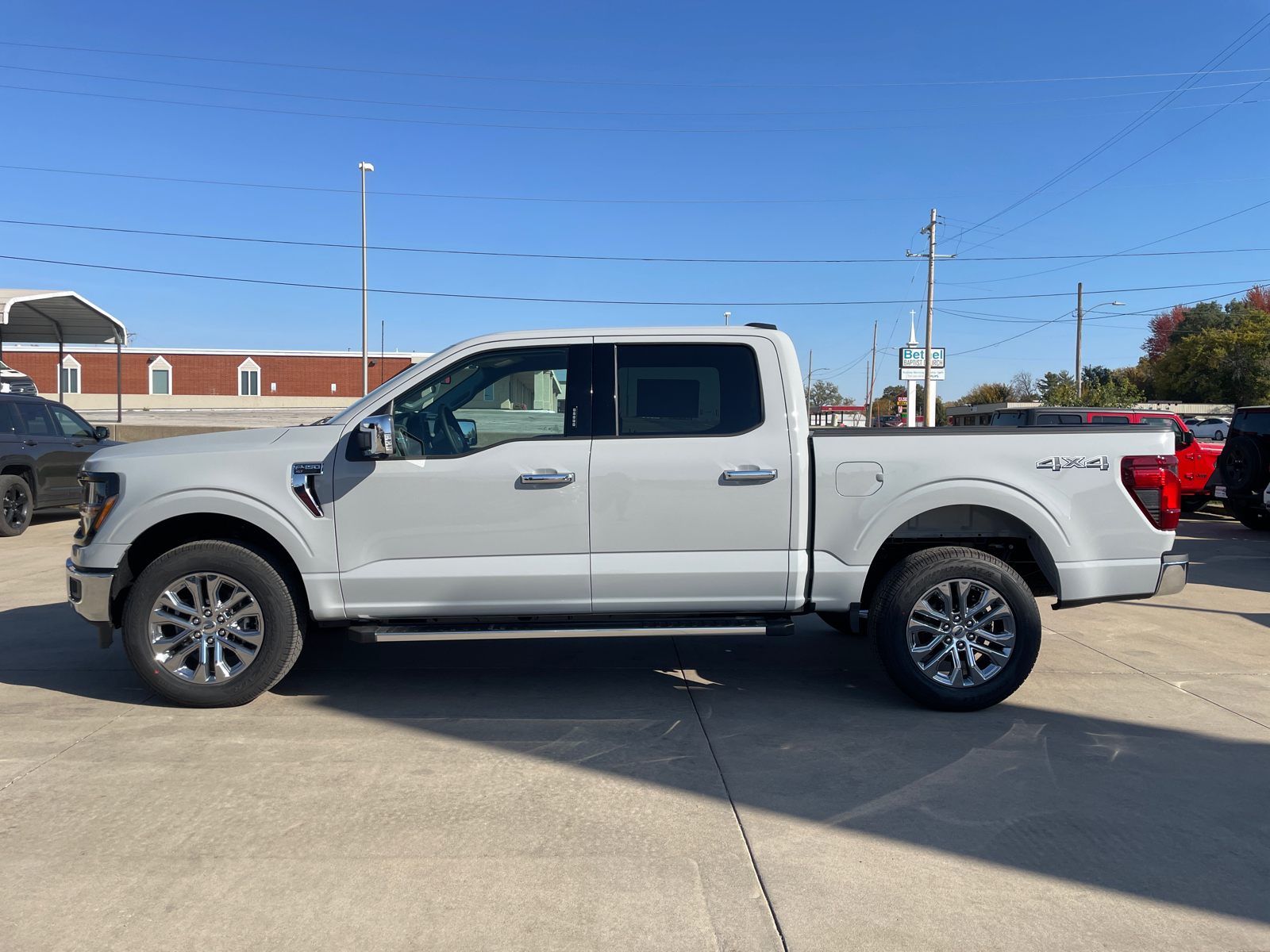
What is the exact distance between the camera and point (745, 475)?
4.83 metres

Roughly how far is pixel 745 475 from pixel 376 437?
6.23 ft

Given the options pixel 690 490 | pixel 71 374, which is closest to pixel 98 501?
pixel 690 490

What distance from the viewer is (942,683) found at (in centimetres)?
496

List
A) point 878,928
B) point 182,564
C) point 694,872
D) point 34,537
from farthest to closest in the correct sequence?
point 34,537
point 182,564
point 694,872
point 878,928

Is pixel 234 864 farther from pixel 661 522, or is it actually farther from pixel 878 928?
pixel 661 522

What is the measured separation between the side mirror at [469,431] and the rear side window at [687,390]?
78 cm

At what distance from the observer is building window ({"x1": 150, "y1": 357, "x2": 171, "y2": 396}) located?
58594 mm

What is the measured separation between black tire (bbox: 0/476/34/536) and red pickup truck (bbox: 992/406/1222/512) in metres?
14.4

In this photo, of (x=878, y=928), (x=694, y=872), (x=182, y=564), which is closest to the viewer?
(x=878, y=928)

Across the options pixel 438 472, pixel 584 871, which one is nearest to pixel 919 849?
pixel 584 871

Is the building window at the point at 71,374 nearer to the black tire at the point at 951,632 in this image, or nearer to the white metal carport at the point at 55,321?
the white metal carport at the point at 55,321

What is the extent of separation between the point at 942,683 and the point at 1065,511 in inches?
44.4

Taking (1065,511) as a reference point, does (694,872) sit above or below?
below

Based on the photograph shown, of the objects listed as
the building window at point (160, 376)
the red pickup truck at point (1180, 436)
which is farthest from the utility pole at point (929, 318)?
the building window at point (160, 376)
